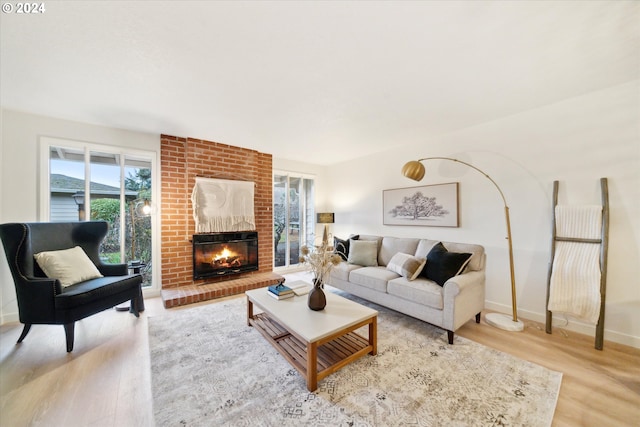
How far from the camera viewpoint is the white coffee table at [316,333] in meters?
1.60

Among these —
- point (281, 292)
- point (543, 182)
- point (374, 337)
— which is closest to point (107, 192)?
point (281, 292)

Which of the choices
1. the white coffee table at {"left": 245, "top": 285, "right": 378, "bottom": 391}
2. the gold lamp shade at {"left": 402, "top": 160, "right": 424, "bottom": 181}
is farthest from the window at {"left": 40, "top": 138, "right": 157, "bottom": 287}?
the gold lamp shade at {"left": 402, "top": 160, "right": 424, "bottom": 181}

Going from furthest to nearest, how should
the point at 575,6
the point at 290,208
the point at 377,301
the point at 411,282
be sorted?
the point at 290,208
the point at 377,301
the point at 411,282
the point at 575,6

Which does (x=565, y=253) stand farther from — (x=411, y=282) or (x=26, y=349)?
(x=26, y=349)

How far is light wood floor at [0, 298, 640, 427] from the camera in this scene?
1386 mm

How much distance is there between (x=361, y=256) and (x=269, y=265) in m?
1.91

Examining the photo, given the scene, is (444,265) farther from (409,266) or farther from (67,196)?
(67,196)

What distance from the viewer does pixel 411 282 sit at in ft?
8.27

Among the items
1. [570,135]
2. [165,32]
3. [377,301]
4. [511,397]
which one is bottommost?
[511,397]

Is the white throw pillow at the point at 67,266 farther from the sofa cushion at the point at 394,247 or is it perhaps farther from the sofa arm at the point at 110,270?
the sofa cushion at the point at 394,247

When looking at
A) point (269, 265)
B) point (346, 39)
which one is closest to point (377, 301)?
point (269, 265)

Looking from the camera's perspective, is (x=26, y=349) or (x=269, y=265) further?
(x=269, y=265)

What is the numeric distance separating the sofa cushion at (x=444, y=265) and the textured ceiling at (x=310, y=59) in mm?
1635

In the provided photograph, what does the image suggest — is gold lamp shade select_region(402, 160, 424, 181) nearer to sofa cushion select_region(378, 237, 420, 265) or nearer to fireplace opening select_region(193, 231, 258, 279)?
sofa cushion select_region(378, 237, 420, 265)
